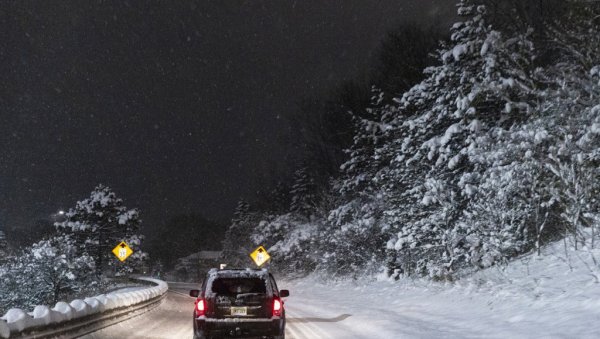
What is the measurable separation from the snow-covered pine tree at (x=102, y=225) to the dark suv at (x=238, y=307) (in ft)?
216

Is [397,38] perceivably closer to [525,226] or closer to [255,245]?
[525,226]

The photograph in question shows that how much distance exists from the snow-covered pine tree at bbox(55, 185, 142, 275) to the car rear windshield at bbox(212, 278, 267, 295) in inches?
2591

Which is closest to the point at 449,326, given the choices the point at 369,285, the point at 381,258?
the point at 369,285

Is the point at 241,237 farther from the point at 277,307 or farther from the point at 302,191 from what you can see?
the point at 277,307

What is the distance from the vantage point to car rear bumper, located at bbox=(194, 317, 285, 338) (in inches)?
394

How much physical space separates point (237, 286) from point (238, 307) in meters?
0.43

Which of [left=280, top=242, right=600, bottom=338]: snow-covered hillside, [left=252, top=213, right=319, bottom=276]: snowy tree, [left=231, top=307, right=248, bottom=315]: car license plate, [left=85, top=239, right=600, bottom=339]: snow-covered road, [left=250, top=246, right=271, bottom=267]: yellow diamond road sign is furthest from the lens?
[left=252, top=213, right=319, bottom=276]: snowy tree

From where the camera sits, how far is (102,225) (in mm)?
74625

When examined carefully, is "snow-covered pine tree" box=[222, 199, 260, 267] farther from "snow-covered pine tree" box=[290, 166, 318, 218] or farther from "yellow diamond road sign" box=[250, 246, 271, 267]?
"yellow diamond road sign" box=[250, 246, 271, 267]

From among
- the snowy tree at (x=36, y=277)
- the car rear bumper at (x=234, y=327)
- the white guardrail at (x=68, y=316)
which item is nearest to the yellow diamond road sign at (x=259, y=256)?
the snowy tree at (x=36, y=277)

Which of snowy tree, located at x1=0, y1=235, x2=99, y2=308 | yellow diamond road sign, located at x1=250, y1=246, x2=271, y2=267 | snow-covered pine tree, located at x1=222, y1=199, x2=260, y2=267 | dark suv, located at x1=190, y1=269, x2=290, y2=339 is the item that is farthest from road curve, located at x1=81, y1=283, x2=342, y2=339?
snow-covered pine tree, located at x1=222, y1=199, x2=260, y2=267

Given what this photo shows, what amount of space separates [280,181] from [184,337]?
54.7 metres

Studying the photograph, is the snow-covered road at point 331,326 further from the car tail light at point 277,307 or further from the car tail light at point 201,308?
the car tail light at point 201,308

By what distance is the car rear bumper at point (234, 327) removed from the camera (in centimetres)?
1002
